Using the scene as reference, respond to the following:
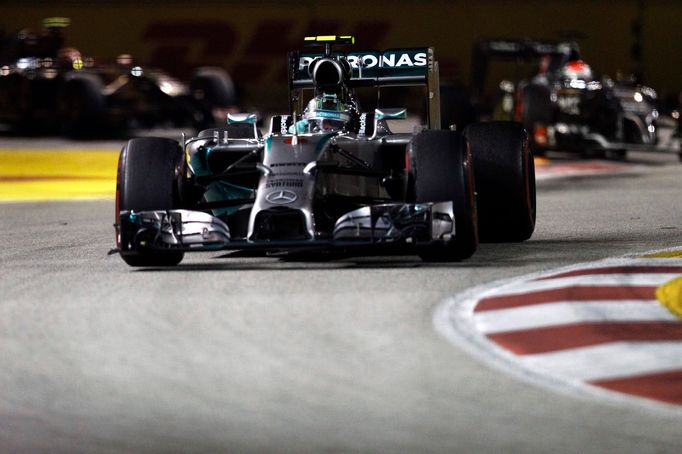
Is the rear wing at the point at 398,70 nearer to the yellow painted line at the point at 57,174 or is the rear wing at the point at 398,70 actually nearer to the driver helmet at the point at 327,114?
the driver helmet at the point at 327,114

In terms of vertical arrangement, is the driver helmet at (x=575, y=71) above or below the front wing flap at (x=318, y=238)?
below

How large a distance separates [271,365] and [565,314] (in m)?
1.66

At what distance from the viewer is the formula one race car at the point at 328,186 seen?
29.3 feet

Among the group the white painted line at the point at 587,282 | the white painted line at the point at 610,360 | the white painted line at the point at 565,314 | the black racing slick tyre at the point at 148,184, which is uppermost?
the black racing slick tyre at the point at 148,184

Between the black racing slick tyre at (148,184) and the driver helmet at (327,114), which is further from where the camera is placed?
the driver helmet at (327,114)

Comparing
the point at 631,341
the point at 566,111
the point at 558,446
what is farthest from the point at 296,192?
the point at 566,111

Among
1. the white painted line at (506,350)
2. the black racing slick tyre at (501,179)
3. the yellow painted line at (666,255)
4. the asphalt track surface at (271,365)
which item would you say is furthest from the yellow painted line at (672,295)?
the black racing slick tyre at (501,179)

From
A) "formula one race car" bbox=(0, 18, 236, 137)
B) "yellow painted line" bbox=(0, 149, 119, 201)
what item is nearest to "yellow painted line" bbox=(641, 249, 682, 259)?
"yellow painted line" bbox=(0, 149, 119, 201)

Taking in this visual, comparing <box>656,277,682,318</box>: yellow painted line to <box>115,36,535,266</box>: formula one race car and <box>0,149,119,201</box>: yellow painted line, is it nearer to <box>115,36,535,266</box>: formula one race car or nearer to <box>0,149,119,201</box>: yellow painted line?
<box>115,36,535,266</box>: formula one race car

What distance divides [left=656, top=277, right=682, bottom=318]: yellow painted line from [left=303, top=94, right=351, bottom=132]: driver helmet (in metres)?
3.14

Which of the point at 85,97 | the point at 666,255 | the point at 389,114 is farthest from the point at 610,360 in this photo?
the point at 85,97

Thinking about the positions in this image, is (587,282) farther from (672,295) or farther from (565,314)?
(565,314)

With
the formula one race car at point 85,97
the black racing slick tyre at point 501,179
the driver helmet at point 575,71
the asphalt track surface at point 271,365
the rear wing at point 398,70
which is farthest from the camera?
the formula one race car at point 85,97

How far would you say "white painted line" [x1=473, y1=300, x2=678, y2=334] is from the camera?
7.12m
